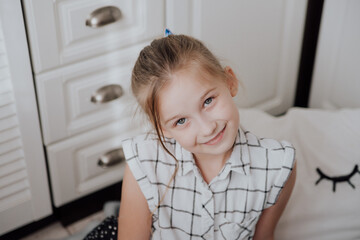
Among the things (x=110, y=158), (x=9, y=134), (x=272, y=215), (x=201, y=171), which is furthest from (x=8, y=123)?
(x=272, y=215)

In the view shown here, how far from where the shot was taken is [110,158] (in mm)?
1472

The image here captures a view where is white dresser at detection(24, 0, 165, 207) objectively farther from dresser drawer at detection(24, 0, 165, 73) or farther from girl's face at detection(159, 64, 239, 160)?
girl's face at detection(159, 64, 239, 160)

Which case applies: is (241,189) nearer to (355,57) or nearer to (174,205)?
(174,205)

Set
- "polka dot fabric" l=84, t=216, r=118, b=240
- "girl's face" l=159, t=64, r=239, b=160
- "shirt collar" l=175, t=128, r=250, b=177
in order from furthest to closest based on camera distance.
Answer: "polka dot fabric" l=84, t=216, r=118, b=240
"shirt collar" l=175, t=128, r=250, b=177
"girl's face" l=159, t=64, r=239, b=160

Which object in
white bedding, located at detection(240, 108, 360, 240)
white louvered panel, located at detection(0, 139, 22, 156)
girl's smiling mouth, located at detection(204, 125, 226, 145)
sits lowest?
white bedding, located at detection(240, 108, 360, 240)

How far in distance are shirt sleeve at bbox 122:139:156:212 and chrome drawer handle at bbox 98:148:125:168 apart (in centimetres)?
44

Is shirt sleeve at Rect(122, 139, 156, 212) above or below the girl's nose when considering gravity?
below

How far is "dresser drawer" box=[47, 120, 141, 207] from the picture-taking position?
1391mm

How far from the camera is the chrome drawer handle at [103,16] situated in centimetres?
123

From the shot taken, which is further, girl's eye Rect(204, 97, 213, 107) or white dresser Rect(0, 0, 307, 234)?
white dresser Rect(0, 0, 307, 234)

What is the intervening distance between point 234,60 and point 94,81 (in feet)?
1.64

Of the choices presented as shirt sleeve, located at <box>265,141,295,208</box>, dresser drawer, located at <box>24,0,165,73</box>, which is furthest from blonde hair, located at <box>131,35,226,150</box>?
dresser drawer, located at <box>24,0,165,73</box>

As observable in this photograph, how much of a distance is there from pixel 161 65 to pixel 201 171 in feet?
0.87

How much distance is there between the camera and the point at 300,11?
1669mm
